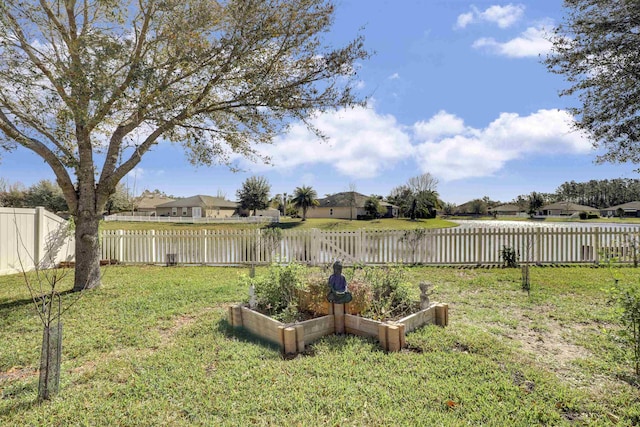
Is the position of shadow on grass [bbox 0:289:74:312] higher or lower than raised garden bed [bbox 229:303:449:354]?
lower

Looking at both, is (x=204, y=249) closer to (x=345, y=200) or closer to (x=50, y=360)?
(x=50, y=360)

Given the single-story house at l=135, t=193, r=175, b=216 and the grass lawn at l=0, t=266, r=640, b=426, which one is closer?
the grass lawn at l=0, t=266, r=640, b=426

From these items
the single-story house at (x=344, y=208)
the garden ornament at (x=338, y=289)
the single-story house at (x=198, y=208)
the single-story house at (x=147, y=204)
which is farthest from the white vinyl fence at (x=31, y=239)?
the single-story house at (x=147, y=204)

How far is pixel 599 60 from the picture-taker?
19.9 ft

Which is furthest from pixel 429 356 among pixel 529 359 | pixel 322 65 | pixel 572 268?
pixel 572 268

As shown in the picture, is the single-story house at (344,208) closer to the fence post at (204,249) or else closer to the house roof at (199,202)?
the house roof at (199,202)

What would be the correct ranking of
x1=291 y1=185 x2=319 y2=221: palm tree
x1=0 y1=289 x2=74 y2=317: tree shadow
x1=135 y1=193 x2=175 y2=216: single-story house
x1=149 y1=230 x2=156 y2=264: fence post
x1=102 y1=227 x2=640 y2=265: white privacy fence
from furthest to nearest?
1. x1=135 y1=193 x2=175 y2=216: single-story house
2. x1=291 y1=185 x2=319 y2=221: palm tree
3. x1=149 y1=230 x2=156 y2=264: fence post
4. x1=102 y1=227 x2=640 y2=265: white privacy fence
5. x1=0 y1=289 x2=74 y2=317: tree shadow

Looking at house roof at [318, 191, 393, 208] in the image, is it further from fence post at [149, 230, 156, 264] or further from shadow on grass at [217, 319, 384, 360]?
shadow on grass at [217, 319, 384, 360]

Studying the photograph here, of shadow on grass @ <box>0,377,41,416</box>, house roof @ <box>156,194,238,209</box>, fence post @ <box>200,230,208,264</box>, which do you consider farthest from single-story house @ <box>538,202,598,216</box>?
shadow on grass @ <box>0,377,41,416</box>

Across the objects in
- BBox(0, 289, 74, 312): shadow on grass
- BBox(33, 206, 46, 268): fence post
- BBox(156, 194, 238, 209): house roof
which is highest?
A: BBox(156, 194, 238, 209): house roof

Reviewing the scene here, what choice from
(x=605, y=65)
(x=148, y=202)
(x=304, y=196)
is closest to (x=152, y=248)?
(x=605, y=65)

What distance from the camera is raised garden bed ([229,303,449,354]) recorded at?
11.5 ft

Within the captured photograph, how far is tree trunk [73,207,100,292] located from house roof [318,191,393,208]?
37698 millimetres

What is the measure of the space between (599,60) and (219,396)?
8039mm
